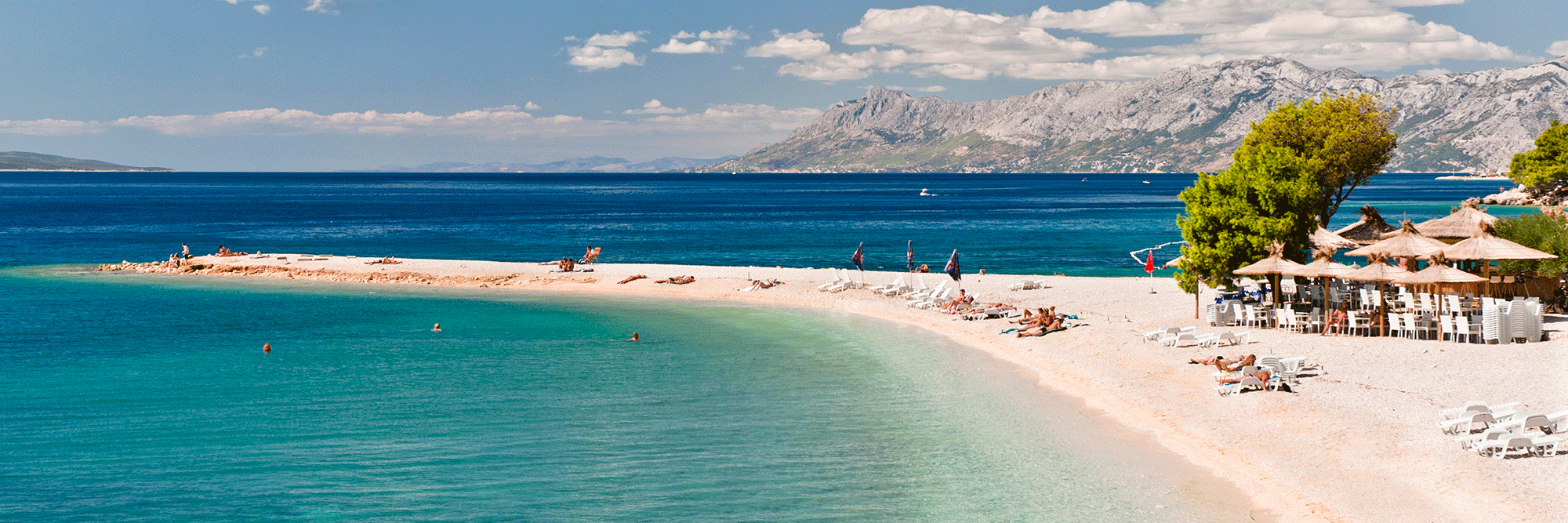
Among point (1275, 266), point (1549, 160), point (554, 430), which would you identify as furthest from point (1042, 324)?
point (1549, 160)

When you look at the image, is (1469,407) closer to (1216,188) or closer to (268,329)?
(1216,188)

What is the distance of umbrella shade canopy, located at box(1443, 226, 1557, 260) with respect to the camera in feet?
78.4

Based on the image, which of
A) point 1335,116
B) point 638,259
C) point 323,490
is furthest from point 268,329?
point 1335,116

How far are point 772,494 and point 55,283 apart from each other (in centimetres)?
4827

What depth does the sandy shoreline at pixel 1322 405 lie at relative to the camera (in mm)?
13359

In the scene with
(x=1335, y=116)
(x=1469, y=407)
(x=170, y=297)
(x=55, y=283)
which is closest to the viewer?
(x=1469, y=407)

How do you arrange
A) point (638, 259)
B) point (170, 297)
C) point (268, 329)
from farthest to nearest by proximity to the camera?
point (638, 259)
point (170, 297)
point (268, 329)

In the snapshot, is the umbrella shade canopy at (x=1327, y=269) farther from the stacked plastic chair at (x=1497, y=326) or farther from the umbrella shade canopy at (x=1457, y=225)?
the umbrella shade canopy at (x=1457, y=225)

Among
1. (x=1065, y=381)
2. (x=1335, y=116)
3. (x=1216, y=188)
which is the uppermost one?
(x=1335, y=116)

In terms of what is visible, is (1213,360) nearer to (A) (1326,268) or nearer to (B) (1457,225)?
(A) (1326,268)

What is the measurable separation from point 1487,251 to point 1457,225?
23.0 feet

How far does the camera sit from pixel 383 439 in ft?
58.7

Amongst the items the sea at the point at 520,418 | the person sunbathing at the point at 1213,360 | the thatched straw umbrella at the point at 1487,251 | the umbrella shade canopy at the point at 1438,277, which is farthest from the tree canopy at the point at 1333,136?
the sea at the point at 520,418

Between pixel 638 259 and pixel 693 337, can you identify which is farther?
pixel 638 259
